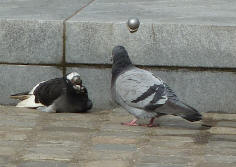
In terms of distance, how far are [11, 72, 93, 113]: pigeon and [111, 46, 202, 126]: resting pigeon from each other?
1.75ft

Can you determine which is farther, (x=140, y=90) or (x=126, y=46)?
(x=126, y=46)

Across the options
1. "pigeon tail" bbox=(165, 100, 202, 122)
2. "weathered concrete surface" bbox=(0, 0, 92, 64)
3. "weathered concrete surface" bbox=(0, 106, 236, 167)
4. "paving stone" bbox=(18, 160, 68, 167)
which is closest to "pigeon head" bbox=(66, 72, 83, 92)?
"weathered concrete surface" bbox=(0, 106, 236, 167)

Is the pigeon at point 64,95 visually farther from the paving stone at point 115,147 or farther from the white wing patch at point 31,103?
the paving stone at point 115,147

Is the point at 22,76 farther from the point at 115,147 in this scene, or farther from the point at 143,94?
the point at 115,147

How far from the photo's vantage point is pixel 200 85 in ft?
27.1

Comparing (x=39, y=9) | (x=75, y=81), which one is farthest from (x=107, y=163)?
(x=39, y=9)

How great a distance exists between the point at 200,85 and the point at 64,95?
137 centimetres

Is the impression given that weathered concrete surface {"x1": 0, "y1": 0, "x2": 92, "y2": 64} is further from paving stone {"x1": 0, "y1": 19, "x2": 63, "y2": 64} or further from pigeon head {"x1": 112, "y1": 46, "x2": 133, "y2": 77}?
pigeon head {"x1": 112, "y1": 46, "x2": 133, "y2": 77}

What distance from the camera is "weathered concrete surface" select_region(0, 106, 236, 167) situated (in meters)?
6.17

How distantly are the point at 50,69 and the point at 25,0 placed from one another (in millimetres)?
2076

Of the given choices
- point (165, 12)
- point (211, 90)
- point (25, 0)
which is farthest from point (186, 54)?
point (25, 0)

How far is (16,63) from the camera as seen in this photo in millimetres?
8508

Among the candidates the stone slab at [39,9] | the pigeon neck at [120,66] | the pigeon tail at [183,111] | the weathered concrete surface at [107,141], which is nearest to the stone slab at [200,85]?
the weathered concrete surface at [107,141]

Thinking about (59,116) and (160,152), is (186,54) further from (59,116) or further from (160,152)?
(160,152)
